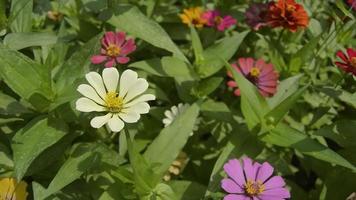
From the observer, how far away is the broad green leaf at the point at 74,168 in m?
1.23

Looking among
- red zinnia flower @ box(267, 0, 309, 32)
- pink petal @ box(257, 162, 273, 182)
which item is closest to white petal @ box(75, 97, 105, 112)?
pink petal @ box(257, 162, 273, 182)

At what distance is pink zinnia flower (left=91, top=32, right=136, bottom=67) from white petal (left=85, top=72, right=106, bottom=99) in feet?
1.01

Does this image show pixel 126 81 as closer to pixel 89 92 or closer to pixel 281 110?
pixel 89 92

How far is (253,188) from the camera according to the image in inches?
50.8

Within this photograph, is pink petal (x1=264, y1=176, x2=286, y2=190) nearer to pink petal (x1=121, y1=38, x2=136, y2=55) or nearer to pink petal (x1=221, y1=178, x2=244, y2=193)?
pink petal (x1=221, y1=178, x2=244, y2=193)

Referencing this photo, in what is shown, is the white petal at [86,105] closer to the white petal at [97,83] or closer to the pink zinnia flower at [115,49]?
the white petal at [97,83]

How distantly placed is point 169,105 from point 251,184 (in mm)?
589

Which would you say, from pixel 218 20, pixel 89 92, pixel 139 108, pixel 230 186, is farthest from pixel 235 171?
pixel 218 20

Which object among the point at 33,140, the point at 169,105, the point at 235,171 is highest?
the point at 33,140

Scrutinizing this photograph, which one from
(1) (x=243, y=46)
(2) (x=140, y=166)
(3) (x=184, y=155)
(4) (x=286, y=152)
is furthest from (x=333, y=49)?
(2) (x=140, y=166)

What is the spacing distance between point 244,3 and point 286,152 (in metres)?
0.82

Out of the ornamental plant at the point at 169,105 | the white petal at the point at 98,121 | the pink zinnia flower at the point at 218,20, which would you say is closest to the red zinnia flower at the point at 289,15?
the ornamental plant at the point at 169,105

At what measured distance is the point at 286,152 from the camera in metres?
1.71

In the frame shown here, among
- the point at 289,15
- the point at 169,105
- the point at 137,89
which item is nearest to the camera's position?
the point at 137,89
